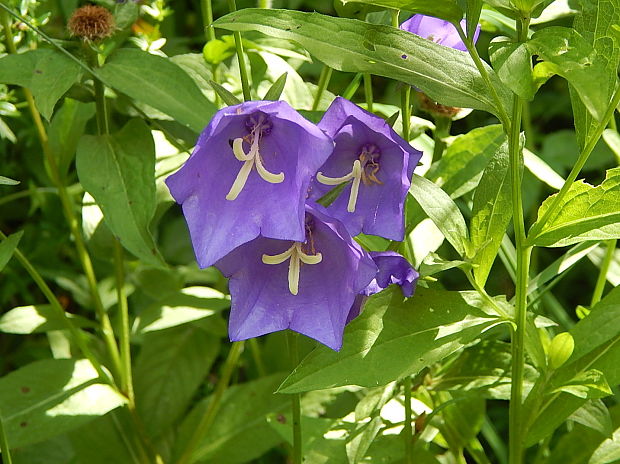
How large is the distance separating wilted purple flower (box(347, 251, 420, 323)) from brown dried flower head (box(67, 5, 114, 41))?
63cm

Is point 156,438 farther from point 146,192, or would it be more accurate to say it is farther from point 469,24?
point 469,24

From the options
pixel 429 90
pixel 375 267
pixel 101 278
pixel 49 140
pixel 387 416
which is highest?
pixel 429 90

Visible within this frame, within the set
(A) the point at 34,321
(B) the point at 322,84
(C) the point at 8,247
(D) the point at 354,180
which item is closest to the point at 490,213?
(D) the point at 354,180

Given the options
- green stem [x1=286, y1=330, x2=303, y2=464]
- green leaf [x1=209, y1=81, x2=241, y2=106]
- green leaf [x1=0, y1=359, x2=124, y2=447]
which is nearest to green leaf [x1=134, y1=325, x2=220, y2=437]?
green leaf [x1=0, y1=359, x2=124, y2=447]

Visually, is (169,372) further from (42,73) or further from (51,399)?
(42,73)

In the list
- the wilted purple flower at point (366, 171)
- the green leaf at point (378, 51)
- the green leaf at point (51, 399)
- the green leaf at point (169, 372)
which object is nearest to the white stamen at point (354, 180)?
the wilted purple flower at point (366, 171)

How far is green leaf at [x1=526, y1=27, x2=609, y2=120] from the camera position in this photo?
2.71 feet

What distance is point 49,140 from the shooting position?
5.39 ft

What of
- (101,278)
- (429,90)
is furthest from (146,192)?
(101,278)

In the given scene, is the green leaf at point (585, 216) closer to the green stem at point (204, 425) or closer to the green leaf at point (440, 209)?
the green leaf at point (440, 209)

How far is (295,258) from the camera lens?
3.22ft

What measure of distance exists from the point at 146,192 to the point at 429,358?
51cm

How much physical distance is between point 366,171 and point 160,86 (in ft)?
1.29

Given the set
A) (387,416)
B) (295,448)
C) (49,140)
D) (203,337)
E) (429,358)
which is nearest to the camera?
(429,358)
